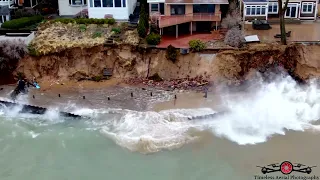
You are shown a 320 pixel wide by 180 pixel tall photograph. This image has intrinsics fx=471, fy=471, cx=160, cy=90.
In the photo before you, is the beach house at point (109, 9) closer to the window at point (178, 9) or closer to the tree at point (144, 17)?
the tree at point (144, 17)

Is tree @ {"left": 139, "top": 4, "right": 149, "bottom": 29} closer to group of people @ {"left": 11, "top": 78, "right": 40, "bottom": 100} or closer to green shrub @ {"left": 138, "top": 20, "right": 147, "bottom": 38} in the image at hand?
green shrub @ {"left": 138, "top": 20, "right": 147, "bottom": 38}

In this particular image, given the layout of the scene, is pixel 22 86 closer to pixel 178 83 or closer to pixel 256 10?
pixel 178 83

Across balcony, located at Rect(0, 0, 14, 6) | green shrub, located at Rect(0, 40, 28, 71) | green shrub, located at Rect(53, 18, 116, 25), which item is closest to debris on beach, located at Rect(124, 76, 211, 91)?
green shrub, located at Rect(53, 18, 116, 25)

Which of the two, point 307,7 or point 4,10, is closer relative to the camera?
point 307,7

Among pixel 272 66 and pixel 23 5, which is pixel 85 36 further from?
pixel 272 66

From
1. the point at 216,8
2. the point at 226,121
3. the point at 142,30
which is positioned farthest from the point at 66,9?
the point at 226,121
